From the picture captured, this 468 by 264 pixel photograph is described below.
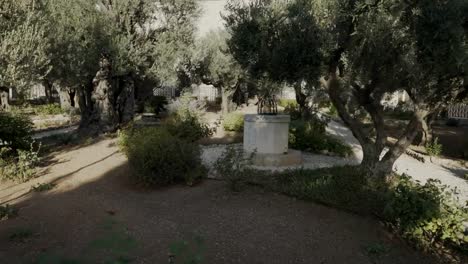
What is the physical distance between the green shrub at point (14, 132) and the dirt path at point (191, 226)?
2.89 m

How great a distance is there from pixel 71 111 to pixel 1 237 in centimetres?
2175

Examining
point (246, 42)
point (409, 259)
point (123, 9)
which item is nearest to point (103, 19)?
point (123, 9)

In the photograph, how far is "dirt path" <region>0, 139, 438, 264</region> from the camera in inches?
218

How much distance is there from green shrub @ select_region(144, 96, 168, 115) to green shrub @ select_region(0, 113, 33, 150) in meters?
15.6

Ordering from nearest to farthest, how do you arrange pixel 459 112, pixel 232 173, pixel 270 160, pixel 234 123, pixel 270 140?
pixel 232 173 < pixel 270 160 < pixel 270 140 < pixel 234 123 < pixel 459 112

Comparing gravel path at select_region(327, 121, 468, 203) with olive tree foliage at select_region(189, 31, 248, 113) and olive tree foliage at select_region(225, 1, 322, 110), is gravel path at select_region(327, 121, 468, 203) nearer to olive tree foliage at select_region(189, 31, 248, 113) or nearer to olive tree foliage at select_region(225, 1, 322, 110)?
olive tree foliage at select_region(225, 1, 322, 110)

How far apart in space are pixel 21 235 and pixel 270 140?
22.4 feet

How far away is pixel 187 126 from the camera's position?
47.0 ft

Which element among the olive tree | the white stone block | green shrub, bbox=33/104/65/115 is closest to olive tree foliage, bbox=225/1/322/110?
the white stone block

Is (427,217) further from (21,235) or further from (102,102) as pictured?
(102,102)

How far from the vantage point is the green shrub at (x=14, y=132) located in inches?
441

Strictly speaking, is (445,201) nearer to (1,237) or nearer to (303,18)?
(303,18)

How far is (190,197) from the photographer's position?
798 cm

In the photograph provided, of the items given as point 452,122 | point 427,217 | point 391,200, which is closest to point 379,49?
point 391,200
